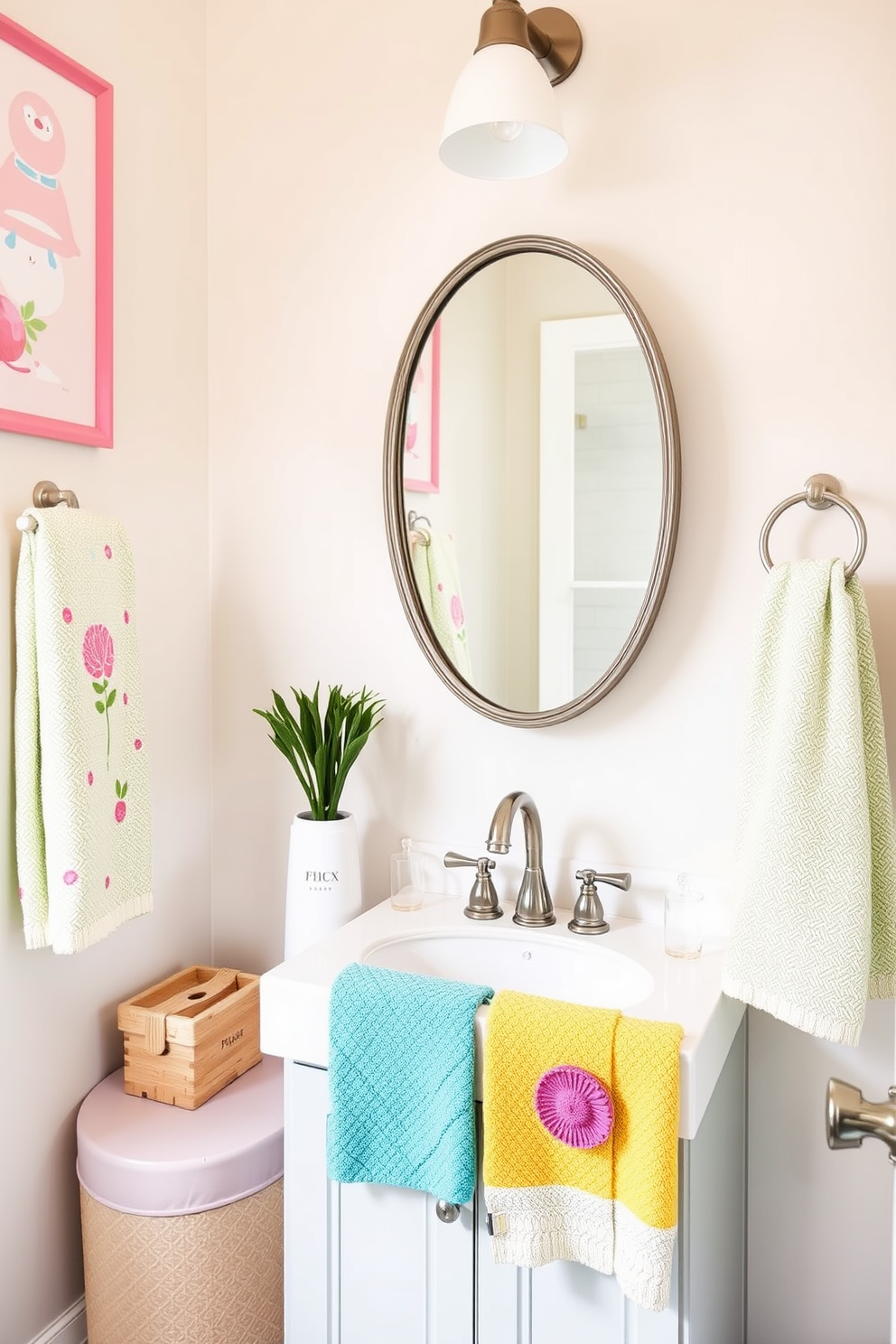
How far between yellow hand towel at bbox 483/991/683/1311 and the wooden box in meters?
0.58

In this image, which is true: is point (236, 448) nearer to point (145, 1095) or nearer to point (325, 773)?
A: point (325, 773)

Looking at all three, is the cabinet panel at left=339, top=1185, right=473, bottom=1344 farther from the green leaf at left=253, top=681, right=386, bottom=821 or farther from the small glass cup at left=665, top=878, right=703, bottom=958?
the green leaf at left=253, top=681, right=386, bottom=821

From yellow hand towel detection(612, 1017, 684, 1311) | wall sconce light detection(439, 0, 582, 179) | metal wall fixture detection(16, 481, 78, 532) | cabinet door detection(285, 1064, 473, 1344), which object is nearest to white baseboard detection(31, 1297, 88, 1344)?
cabinet door detection(285, 1064, 473, 1344)

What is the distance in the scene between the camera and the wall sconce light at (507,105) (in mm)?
1284

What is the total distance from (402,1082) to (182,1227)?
1.65 feet

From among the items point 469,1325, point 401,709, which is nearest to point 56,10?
point 401,709

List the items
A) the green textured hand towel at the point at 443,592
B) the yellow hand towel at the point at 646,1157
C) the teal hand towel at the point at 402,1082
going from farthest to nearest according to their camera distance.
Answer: the green textured hand towel at the point at 443,592 < the teal hand towel at the point at 402,1082 < the yellow hand towel at the point at 646,1157

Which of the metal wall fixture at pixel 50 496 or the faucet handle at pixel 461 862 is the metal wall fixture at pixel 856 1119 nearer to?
the faucet handle at pixel 461 862

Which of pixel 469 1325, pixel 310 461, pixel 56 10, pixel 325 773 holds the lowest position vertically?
pixel 469 1325

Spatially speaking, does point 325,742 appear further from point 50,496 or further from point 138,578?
point 50,496

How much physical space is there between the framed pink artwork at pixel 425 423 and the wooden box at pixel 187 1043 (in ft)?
2.90

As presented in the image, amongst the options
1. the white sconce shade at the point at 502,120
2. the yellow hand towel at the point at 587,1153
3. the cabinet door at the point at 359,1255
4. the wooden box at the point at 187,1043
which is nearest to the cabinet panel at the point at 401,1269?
the cabinet door at the point at 359,1255

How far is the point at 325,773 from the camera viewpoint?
5.34 feet

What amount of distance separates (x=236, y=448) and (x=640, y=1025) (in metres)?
1.23
